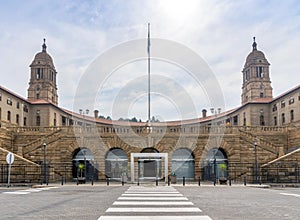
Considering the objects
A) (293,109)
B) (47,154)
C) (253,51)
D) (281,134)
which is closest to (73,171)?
(47,154)

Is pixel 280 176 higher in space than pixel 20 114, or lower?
lower

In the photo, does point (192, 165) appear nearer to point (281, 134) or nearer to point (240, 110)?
point (281, 134)

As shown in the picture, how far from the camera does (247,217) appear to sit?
10.7m

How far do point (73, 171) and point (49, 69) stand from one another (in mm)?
47262

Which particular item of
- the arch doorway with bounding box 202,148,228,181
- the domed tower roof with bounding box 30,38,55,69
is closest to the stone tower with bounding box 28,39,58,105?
the domed tower roof with bounding box 30,38,55,69

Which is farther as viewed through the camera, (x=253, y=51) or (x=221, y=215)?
(x=253, y=51)

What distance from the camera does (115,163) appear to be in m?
41.0

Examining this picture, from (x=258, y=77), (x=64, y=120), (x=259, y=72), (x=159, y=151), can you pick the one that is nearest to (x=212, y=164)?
(x=159, y=151)

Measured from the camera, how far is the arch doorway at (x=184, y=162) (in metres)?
39.3

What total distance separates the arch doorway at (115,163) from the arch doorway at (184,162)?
16.3ft

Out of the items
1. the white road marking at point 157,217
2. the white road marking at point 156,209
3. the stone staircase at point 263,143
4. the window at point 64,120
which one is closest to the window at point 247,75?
the window at point 64,120

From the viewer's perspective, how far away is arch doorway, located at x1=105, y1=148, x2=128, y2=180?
39.5 m

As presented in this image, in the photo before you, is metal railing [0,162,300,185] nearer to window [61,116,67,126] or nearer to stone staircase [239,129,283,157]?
stone staircase [239,129,283,157]

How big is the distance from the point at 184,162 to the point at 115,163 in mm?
7233
